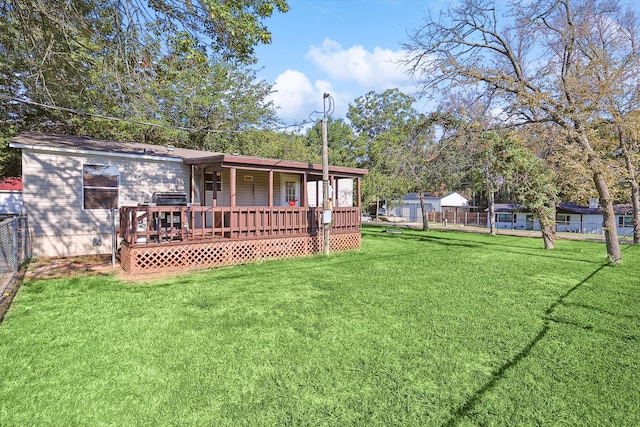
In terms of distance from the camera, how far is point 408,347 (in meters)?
3.66

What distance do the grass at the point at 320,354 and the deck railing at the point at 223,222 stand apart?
1.52 metres

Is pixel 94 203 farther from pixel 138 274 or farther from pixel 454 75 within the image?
pixel 454 75

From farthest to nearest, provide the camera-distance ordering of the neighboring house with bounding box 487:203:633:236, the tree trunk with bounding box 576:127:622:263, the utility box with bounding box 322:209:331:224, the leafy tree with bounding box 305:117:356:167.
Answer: the leafy tree with bounding box 305:117:356:167
the neighboring house with bounding box 487:203:633:236
the utility box with bounding box 322:209:331:224
the tree trunk with bounding box 576:127:622:263

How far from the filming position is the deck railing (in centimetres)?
763

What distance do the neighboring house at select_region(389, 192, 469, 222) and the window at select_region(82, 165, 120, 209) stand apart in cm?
3958

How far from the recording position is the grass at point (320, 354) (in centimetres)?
257

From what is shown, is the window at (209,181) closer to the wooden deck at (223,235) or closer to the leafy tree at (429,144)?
the wooden deck at (223,235)

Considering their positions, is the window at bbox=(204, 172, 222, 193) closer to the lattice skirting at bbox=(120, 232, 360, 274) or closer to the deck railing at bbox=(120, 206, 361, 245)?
the deck railing at bbox=(120, 206, 361, 245)

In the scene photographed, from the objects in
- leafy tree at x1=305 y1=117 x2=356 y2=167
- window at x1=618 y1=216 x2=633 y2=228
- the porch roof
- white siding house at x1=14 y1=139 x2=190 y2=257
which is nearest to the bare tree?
the porch roof

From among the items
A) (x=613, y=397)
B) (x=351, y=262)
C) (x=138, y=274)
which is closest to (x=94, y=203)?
(x=138, y=274)

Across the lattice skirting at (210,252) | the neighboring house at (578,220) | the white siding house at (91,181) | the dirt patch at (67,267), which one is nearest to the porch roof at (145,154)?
the white siding house at (91,181)

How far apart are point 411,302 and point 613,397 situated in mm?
2800

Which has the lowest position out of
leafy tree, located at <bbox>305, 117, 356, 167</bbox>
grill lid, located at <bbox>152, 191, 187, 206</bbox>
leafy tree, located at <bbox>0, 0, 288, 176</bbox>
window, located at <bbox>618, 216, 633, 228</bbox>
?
window, located at <bbox>618, 216, 633, 228</bbox>

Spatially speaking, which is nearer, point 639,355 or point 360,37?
point 639,355
